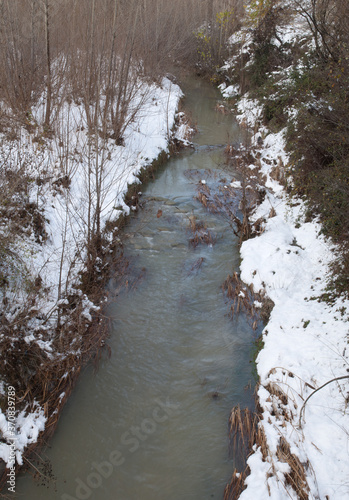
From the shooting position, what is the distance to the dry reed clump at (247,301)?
661 cm

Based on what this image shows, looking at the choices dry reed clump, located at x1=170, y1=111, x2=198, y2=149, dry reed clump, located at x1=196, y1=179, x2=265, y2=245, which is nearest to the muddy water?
dry reed clump, located at x1=196, y1=179, x2=265, y2=245

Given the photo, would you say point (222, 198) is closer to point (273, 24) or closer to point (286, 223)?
point (286, 223)

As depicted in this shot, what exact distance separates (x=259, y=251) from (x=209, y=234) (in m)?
1.59

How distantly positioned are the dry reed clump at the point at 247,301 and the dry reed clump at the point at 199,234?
1604 mm

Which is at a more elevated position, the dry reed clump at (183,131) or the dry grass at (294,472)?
the dry reed clump at (183,131)

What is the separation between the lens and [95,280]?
7.11 m

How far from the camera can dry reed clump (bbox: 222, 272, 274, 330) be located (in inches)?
A: 260

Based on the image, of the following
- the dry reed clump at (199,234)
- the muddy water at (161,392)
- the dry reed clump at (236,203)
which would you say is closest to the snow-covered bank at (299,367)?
the dry reed clump at (236,203)

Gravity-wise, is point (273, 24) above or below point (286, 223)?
above

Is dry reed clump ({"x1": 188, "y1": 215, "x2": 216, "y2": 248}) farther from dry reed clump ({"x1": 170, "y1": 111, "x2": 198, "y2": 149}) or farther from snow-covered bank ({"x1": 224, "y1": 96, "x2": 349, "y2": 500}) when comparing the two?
dry reed clump ({"x1": 170, "y1": 111, "x2": 198, "y2": 149})

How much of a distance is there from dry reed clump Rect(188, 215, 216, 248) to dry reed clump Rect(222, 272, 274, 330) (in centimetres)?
160

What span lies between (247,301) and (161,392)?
256cm

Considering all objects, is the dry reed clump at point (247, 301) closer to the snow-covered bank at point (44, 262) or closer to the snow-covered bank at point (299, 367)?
the snow-covered bank at point (299, 367)

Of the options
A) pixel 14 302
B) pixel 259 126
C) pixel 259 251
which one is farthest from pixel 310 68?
pixel 14 302
